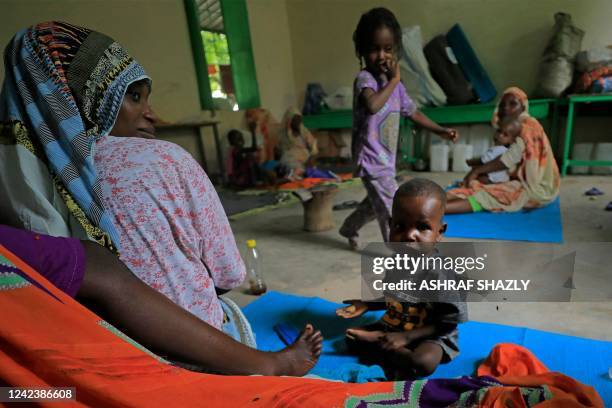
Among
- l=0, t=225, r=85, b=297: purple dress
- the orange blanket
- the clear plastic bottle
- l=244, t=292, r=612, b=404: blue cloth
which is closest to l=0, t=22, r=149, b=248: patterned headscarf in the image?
l=0, t=225, r=85, b=297: purple dress

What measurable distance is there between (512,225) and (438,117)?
321 cm

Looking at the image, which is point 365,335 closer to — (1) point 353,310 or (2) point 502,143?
(1) point 353,310

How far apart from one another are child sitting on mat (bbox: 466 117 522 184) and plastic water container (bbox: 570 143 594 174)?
2.36 metres

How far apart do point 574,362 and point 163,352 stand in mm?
1622

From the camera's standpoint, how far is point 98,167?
932mm

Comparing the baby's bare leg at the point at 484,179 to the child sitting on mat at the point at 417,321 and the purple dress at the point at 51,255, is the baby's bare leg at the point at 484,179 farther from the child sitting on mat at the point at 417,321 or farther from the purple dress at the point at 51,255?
the purple dress at the point at 51,255

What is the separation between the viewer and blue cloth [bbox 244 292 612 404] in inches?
59.9

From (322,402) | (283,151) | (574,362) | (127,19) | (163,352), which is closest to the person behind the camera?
(322,402)

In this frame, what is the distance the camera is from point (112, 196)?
0.93 metres

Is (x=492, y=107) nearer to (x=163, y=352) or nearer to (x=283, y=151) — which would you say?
(x=283, y=151)

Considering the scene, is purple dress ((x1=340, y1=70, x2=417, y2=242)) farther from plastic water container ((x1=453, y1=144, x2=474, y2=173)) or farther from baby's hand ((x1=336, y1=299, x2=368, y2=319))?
plastic water container ((x1=453, y1=144, x2=474, y2=173))

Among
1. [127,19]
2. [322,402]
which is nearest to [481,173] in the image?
[322,402]

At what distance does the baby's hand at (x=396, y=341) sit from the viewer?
1.60 meters

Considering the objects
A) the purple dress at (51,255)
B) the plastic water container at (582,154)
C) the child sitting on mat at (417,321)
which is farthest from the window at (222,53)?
the purple dress at (51,255)
